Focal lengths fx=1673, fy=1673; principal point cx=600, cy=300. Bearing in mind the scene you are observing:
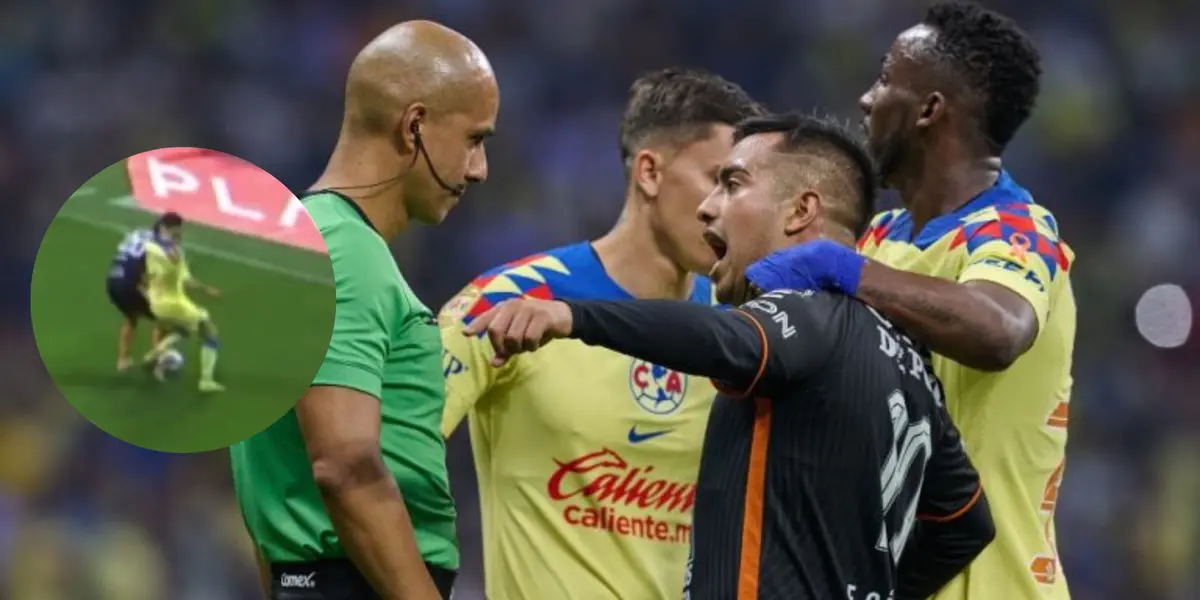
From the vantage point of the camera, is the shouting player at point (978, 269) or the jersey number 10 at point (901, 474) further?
the shouting player at point (978, 269)

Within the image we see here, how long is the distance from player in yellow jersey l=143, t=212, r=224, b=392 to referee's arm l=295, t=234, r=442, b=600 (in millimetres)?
381

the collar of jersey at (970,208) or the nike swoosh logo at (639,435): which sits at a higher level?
the collar of jersey at (970,208)

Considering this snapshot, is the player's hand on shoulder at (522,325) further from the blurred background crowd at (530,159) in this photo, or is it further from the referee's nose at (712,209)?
the blurred background crowd at (530,159)

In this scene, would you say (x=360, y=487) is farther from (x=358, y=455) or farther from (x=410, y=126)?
(x=410, y=126)

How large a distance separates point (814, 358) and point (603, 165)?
726 cm

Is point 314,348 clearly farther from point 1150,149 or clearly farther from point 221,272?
point 1150,149

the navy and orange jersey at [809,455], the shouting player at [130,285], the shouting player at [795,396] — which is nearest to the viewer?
the shouting player at [130,285]

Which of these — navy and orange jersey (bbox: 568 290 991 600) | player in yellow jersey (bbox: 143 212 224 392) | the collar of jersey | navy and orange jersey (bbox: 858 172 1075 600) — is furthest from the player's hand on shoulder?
the collar of jersey

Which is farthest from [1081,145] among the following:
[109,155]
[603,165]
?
[109,155]

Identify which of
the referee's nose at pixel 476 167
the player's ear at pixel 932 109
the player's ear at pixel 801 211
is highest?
the player's ear at pixel 932 109

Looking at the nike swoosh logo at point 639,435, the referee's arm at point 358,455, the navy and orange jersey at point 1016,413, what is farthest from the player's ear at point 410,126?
the navy and orange jersey at point 1016,413

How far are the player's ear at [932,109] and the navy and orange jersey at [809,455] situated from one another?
914 millimetres

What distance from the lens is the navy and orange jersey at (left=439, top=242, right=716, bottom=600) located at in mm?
3674

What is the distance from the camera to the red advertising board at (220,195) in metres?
2.48
